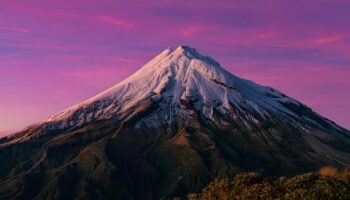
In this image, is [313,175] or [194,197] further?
[194,197]

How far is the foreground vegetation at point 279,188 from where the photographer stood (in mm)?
93856

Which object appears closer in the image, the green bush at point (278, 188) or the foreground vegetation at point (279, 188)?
the green bush at point (278, 188)

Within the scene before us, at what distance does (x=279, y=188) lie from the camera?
4090 inches

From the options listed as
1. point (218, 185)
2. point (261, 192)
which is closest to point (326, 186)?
point (261, 192)

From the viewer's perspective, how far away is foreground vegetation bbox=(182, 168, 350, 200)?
9386cm

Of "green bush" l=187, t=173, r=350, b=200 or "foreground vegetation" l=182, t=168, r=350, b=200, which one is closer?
"green bush" l=187, t=173, r=350, b=200

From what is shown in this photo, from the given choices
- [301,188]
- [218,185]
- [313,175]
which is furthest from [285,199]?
[218,185]

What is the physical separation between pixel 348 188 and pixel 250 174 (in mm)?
20067

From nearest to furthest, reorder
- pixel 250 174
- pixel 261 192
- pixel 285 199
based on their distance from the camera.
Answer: pixel 285 199, pixel 261 192, pixel 250 174

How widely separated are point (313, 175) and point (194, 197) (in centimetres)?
2267

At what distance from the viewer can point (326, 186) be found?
317 feet

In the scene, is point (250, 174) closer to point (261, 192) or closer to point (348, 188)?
point (261, 192)

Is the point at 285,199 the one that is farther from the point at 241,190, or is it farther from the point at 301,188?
the point at 241,190

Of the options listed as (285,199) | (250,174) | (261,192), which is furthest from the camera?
(250,174)
